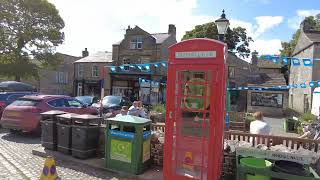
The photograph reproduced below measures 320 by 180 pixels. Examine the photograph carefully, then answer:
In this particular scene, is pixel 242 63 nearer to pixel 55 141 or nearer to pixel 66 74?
pixel 66 74

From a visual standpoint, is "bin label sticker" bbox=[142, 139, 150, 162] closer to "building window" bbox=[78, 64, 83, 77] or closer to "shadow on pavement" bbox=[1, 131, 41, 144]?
"shadow on pavement" bbox=[1, 131, 41, 144]

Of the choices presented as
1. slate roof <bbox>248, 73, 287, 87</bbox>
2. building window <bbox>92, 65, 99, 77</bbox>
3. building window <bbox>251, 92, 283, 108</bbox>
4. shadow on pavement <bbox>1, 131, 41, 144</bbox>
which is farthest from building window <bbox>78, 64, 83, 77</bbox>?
shadow on pavement <bbox>1, 131, 41, 144</bbox>

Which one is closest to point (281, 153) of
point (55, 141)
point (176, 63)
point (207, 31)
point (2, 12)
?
point (176, 63)

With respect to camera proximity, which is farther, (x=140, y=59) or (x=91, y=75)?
(x=91, y=75)

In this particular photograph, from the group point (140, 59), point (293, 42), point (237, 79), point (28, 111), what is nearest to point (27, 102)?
point (28, 111)

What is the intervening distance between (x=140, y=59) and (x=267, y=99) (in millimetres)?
15403

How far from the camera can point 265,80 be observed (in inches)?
1540

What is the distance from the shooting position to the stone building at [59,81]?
50.1m

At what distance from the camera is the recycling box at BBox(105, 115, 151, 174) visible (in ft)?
22.2

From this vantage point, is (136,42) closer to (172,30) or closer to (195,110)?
(172,30)

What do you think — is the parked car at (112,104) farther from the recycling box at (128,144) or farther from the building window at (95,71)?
the building window at (95,71)

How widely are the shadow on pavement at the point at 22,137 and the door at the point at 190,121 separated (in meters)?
6.30

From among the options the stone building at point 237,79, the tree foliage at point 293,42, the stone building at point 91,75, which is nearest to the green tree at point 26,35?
the stone building at point 91,75

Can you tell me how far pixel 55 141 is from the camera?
28.0 feet
